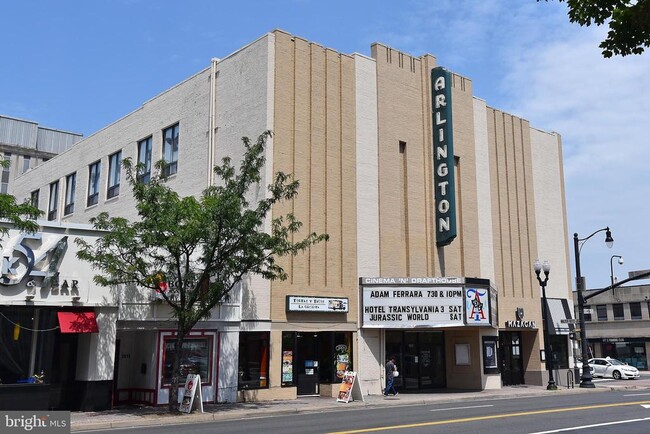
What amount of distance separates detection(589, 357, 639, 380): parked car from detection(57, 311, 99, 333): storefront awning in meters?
38.0

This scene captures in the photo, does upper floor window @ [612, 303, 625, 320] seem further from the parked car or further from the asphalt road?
the asphalt road

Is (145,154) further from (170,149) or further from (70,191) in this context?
(70,191)

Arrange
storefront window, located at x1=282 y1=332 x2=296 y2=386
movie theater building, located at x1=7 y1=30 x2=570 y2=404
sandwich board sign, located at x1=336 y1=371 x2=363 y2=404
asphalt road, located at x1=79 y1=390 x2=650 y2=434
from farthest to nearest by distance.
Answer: storefront window, located at x1=282 y1=332 x2=296 y2=386
movie theater building, located at x1=7 y1=30 x2=570 y2=404
sandwich board sign, located at x1=336 y1=371 x2=363 y2=404
asphalt road, located at x1=79 y1=390 x2=650 y2=434

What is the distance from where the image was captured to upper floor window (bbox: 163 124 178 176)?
33062mm

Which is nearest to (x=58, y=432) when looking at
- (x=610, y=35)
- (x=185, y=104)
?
(x=610, y=35)

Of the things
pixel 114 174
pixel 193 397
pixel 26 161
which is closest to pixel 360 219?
pixel 193 397

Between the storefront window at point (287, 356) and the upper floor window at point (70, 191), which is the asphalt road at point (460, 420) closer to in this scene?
the storefront window at point (287, 356)

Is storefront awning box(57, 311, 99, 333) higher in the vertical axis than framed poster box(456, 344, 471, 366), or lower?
higher

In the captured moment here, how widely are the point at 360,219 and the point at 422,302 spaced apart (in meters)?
4.60

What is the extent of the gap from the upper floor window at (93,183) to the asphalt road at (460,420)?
22.9 meters

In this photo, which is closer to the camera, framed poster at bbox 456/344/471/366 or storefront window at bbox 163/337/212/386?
storefront window at bbox 163/337/212/386

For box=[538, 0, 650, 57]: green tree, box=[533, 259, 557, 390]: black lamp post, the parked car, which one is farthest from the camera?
the parked car

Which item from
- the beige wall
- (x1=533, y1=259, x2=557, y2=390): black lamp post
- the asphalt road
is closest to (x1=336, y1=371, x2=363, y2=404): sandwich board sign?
the asphalt road

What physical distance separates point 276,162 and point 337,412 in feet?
34.3
